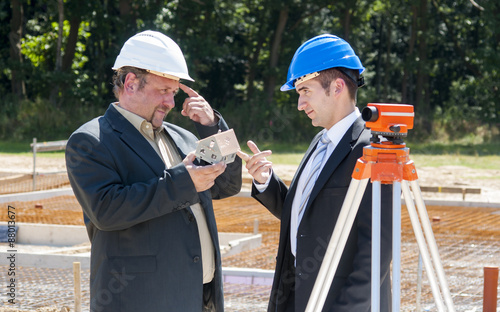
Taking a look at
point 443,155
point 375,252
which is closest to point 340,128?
point 375,252

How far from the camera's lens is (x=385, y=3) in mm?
27484

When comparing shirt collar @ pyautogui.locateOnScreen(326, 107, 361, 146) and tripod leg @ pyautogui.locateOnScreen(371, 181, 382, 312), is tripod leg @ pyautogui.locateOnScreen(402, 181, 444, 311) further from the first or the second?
shirt collar @ pyautogui.locateOnScreen(326, 107, 361, 146)

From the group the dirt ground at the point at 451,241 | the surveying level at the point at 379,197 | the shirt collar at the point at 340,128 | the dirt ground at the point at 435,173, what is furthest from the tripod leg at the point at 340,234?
the dirt ground at the point at 435,173

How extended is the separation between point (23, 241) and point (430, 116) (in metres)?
19.8

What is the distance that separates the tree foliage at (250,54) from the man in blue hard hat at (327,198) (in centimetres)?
1952

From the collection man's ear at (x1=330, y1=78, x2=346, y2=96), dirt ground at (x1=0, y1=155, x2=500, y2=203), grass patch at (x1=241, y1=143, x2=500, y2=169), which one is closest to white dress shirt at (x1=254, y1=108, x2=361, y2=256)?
man's ear at (x1=330, y1=78, x2=346, y2=96)

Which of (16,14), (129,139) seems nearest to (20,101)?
(16,14)

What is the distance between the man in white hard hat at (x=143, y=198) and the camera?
7.82 ft

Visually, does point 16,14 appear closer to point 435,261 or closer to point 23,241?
point 23,241

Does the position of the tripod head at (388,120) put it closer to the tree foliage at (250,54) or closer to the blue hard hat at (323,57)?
the blue hard hat at (323,57)

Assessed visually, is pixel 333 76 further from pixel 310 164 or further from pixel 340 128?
pixel 310 164

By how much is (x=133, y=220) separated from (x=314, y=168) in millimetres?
736

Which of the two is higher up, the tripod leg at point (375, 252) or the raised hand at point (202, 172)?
the raised hand at point (202, 172)

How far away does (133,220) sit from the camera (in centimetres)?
236
